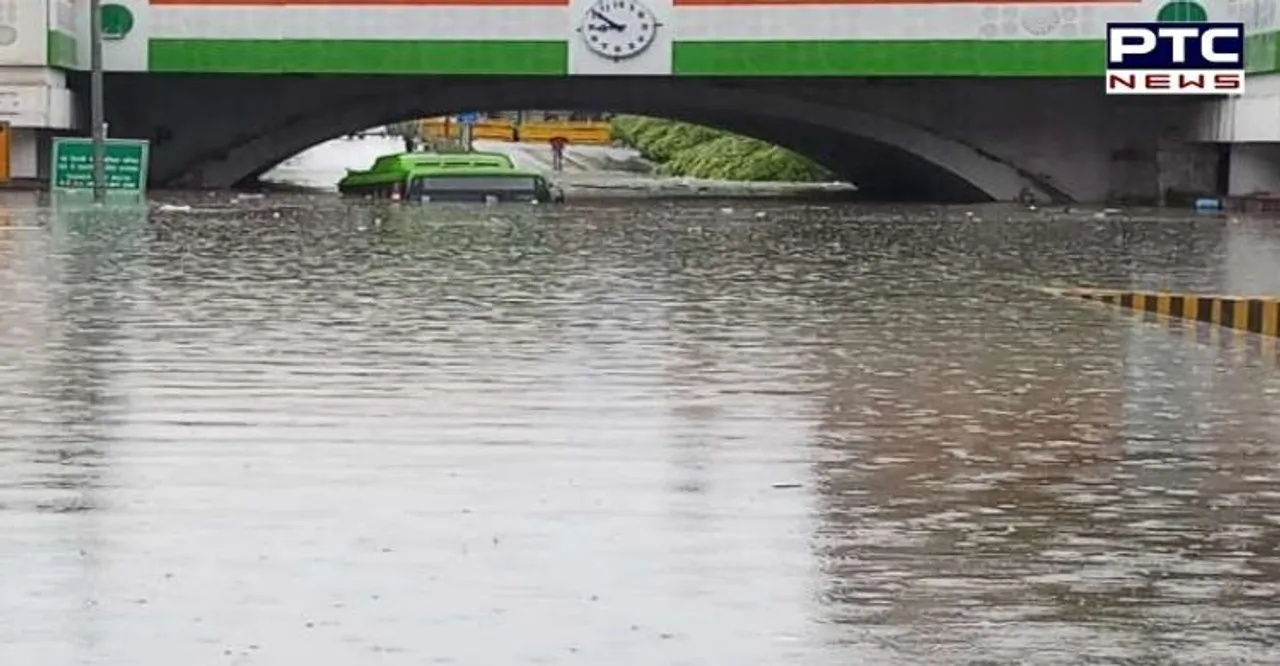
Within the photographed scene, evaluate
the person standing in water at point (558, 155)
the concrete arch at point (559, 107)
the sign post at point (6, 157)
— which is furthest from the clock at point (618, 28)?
the person standing in water at point (558, 155)

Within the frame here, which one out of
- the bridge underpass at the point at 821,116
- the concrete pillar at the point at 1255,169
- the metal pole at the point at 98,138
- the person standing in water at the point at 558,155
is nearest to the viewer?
the metal pole at the point at 98,138

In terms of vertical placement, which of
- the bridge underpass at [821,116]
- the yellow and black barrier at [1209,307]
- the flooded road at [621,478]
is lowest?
the flooded road at [621,478]

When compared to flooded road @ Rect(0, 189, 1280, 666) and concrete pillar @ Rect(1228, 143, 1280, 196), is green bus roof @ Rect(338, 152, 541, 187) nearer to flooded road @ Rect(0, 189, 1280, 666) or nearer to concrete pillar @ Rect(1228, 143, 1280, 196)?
concrete pillar @ Rect(1228, 143, 1280, 196)

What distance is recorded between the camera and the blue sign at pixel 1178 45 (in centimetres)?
4384

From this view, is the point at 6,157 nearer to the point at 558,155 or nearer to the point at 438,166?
the point at 438,166

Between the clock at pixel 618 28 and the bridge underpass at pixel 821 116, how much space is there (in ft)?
5.96

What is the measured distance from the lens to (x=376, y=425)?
32.5 ft

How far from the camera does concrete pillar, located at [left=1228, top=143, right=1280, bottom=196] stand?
144 feet

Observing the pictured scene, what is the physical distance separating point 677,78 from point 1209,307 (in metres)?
29.6

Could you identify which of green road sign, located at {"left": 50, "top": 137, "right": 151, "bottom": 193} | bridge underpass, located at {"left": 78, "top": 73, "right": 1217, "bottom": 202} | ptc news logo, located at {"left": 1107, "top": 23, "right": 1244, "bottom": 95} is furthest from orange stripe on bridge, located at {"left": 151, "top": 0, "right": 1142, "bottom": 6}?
green road sign, located at {"left": 50, "top": 137, "right": 151, "bottom": 193}

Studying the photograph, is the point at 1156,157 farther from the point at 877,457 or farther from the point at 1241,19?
the point at 877,457

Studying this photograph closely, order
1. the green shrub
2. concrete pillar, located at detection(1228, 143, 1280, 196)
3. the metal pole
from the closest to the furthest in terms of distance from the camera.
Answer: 1. the metal pole
2. concrete pillar, located at detection(1228, 143, 1280, 196)
3. the green shrub

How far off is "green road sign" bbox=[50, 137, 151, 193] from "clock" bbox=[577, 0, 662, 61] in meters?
9.36

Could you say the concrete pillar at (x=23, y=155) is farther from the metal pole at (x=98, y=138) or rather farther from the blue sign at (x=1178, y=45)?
the blue sign at (x=1178, y=45)
